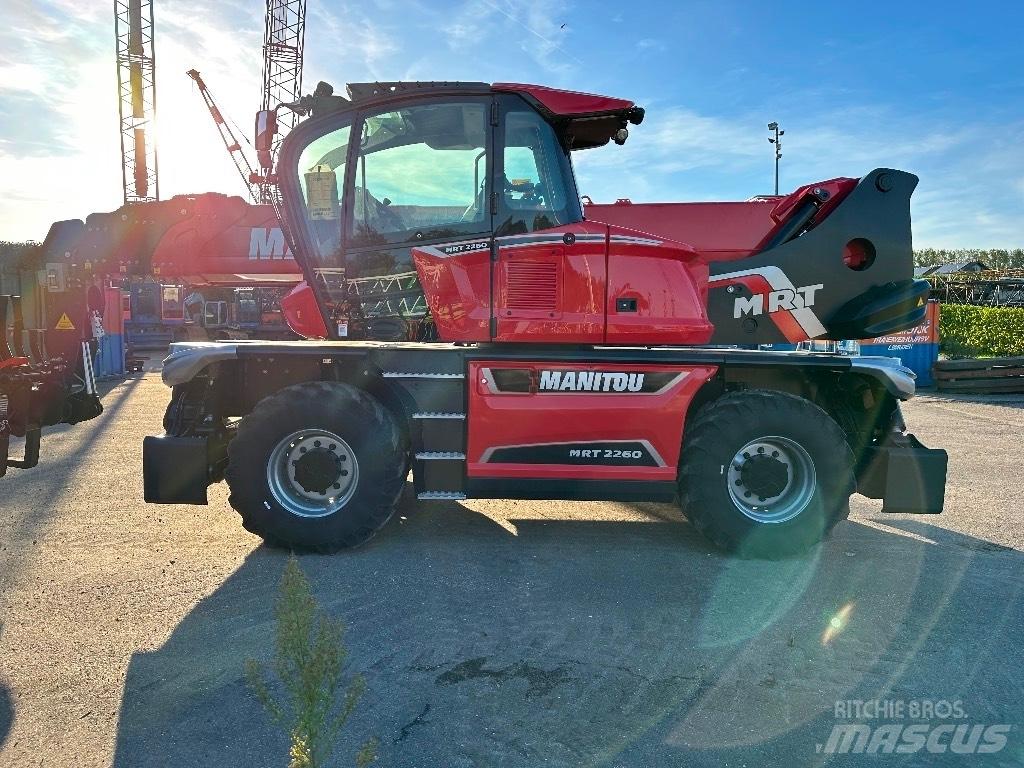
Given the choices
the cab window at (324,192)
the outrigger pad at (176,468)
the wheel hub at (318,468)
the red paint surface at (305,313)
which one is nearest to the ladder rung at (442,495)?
the wheel hub at (318,468)

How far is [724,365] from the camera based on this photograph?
516cm

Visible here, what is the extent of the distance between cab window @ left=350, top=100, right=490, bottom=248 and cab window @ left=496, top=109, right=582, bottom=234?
172 millimetres

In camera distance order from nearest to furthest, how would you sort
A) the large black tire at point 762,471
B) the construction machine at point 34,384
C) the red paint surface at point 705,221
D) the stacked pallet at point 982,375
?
the large black tire at point 762,471, the construction machine at point 34,384, the red paint surface at point 705,221, the stacked pallet at point 982,375

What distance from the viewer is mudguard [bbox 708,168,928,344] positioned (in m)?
5.57

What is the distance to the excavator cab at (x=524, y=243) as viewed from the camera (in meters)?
5.08

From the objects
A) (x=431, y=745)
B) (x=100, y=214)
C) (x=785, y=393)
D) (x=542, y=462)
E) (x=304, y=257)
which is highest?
(x=100, y=214)

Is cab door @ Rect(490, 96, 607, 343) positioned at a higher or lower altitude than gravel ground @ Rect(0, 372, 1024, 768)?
higher

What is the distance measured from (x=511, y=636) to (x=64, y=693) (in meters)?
2.05

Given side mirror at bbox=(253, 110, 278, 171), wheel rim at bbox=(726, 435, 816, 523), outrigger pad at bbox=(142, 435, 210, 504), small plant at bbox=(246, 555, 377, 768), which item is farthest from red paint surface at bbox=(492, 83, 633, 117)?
small plant at bbox=(246, 555, 377, 768)

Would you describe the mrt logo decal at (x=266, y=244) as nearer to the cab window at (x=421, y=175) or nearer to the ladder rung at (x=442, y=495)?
the cab window at (x=421, y=175)

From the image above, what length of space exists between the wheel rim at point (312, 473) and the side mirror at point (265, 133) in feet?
7.59

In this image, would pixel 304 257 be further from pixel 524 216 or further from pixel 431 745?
pixel 431 745

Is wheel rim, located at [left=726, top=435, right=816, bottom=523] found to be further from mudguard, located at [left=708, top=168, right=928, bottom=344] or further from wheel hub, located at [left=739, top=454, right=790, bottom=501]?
mudguard, located at [left=708, top=168, right=928, bottom=344]

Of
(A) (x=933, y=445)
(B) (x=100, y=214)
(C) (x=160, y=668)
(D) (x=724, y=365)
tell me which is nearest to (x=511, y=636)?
(C) (x=160, y=668)
